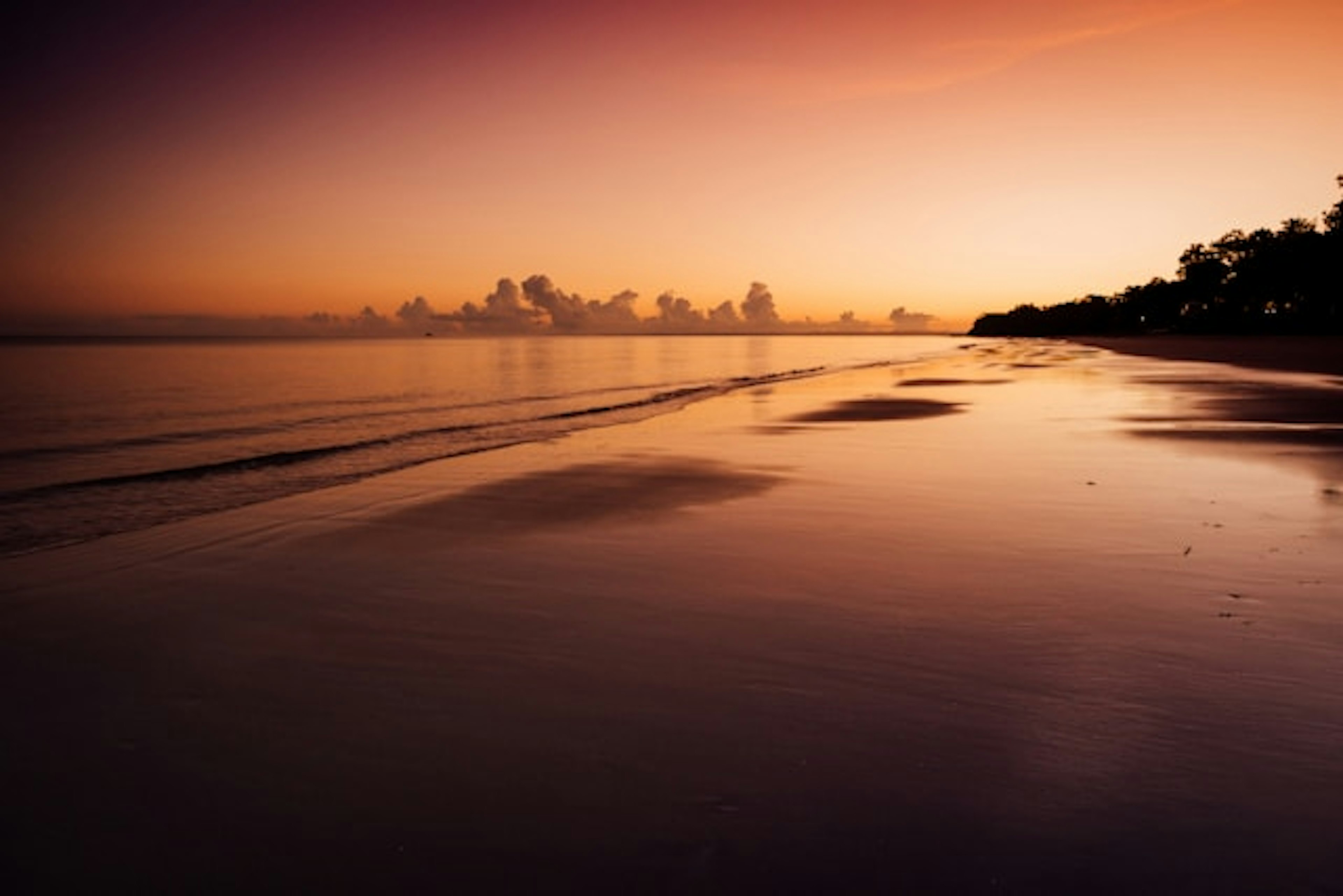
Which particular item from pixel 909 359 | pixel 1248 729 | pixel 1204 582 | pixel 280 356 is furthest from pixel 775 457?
pixel 280 356

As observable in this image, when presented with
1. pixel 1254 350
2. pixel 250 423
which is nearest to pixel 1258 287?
pixel 1254 350

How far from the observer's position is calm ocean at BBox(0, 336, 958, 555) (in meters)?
12.9

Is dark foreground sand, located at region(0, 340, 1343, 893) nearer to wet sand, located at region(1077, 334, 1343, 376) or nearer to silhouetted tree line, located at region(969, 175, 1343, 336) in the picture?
wet sand, located at region(1077, 334, 1343, 376)

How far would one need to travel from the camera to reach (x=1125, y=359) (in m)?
59.4

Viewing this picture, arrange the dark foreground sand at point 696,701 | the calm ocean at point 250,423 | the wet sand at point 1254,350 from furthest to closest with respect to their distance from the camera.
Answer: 1. the wet sand at point 1254,350
2. the calm ocean at point 250,423
3. the dark foreground sand at point 696,701

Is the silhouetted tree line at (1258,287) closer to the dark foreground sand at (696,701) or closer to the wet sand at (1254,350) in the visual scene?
the wet sand at (1254,350)

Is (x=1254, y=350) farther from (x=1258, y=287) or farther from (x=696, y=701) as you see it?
(x=696, y=701)

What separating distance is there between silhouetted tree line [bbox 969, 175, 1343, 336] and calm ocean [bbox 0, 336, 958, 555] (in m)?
52.6

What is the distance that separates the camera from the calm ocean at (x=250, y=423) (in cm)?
1290

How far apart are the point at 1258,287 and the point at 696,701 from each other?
121m

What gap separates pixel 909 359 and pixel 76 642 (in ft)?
274

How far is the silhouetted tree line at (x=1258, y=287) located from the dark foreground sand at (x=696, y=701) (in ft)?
291

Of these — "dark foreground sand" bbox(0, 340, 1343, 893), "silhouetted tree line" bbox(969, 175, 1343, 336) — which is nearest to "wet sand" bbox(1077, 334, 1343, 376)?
"silhouetted tree line" bbox(969, 175, 1343, 336)

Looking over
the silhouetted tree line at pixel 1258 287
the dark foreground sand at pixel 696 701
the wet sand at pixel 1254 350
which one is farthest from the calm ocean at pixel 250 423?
the silhouetted tree line at pixel 1258 287
